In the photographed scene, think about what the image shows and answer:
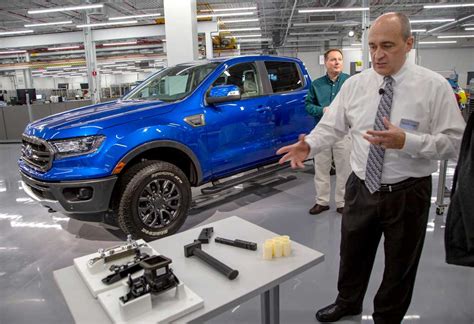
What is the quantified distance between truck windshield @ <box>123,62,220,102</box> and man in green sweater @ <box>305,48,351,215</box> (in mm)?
1161

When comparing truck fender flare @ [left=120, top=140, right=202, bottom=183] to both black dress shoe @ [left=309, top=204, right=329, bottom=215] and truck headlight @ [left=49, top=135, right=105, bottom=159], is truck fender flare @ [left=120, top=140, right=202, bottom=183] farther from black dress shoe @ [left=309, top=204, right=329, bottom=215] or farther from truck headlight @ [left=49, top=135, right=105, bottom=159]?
black dress shoe @ [left=309, top=204, right=329, bottom=215]

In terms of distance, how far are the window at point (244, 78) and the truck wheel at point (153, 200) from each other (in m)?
1.26

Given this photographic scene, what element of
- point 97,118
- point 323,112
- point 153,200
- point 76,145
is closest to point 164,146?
point 153,200

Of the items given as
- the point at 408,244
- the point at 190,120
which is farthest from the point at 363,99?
the point at 190,120

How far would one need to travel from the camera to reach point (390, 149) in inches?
67.8

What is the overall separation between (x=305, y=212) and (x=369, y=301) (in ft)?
5.65

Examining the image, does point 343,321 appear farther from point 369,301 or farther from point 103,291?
point 103,291

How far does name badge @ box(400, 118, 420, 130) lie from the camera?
165cm

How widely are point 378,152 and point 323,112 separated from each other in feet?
6.39

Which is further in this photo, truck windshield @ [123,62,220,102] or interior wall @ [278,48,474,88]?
interior wall @ [278,48,474,88]

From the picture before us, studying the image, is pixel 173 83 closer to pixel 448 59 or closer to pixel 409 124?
pixel 409 124

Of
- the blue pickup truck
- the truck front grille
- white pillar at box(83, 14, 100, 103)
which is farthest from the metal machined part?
white pillar at box(83, 14, 100, 103)

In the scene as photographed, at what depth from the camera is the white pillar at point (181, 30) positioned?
6.62m

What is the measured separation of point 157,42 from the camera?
1842 cm
